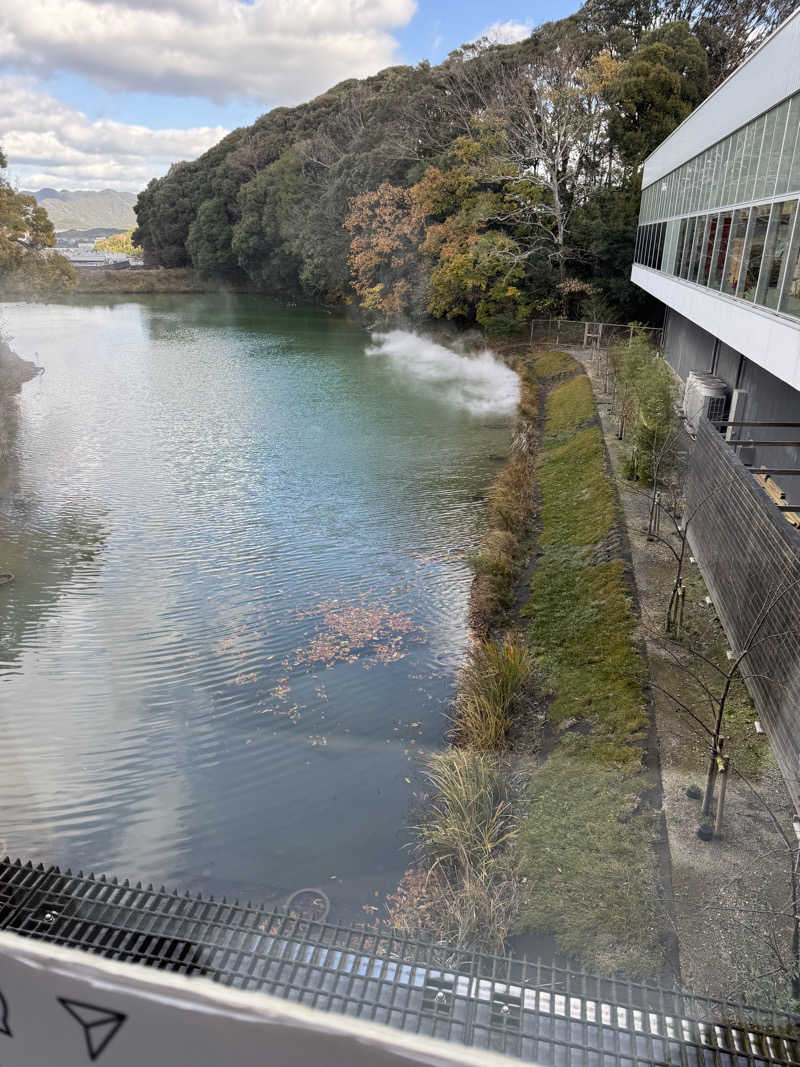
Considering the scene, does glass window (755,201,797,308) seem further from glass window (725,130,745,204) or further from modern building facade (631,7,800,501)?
glass window (725,130,745,204)

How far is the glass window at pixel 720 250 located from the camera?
357 inches

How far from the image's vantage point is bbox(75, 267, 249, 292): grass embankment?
2997cm

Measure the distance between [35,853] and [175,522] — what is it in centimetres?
541

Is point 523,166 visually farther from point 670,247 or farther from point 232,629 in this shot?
point 232,629

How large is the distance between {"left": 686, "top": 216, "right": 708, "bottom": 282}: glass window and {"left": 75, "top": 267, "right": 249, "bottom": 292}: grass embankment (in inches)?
953

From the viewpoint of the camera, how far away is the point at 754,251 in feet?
24.7

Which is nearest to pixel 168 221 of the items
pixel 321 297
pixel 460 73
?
pixel 321 297

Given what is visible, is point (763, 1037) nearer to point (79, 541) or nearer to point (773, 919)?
point (773, 919)

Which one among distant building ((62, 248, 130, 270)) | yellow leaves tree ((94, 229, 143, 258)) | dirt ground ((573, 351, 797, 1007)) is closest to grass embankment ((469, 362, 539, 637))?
dirt ground ((573, 351, 797, 1007))

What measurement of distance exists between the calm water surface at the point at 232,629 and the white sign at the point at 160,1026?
8.05ft

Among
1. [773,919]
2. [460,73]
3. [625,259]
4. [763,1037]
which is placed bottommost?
[773,919]

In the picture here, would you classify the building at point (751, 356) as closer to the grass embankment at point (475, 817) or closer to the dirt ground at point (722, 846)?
the dirt ground at point (722, 846)

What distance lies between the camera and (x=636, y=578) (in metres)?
6.77

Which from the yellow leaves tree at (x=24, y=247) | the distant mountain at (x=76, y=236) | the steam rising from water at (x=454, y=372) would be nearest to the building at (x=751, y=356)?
the steam rising from water at (x=454, y=372)
